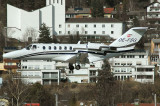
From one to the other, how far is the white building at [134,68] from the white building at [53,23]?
18.8 metres

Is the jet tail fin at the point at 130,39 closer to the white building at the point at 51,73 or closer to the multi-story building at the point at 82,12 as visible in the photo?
the white building at the point at 51,73

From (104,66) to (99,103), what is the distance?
65.0 feet

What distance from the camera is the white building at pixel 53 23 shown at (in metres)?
Result: 132

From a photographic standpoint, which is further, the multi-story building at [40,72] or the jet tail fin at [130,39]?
the multi-story building at [40,72]

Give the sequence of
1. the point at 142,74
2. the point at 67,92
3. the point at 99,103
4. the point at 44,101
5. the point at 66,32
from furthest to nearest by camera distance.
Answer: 1. the point at 66,32
2. the point at 142,74
3. the point at 67,92
4. the point at 44,101
5. the point at 99,103

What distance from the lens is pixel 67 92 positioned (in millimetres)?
100625

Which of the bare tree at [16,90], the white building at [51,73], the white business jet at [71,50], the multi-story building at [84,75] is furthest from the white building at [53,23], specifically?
the white business jet at [71,50]

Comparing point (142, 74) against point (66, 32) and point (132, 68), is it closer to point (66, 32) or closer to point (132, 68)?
point (132, 68)

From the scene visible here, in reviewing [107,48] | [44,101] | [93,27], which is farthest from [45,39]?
[107,48]

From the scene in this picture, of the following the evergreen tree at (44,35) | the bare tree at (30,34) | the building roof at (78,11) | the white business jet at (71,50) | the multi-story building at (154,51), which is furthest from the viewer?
the building roof at (78,11)

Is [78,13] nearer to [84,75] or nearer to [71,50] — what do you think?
[84,75]

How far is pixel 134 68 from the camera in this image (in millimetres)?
113312

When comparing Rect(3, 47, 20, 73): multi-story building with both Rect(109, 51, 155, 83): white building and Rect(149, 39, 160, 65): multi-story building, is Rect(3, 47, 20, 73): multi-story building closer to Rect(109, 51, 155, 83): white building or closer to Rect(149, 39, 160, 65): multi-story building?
Rect(109, 51, 155, 83): white building

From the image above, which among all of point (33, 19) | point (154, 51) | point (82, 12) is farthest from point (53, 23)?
point (154, 51)
